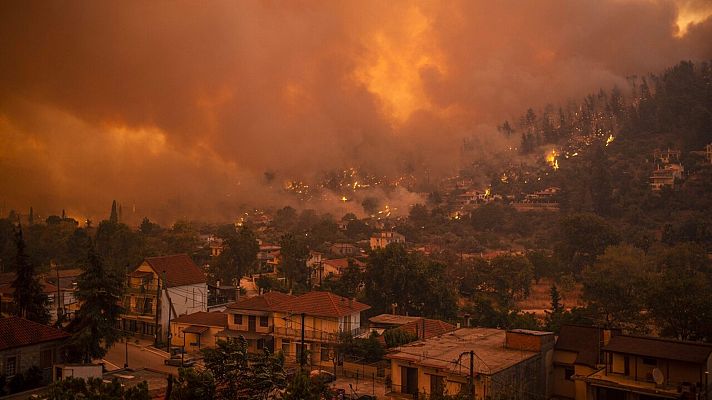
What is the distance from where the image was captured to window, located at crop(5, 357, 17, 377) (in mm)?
22188

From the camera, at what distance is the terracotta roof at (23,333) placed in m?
22.5

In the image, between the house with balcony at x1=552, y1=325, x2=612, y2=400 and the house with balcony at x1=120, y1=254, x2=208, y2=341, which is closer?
the house with balcony at x1=552, y1=325, x2=612, y2=400

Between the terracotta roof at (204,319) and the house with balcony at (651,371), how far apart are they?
1843cm

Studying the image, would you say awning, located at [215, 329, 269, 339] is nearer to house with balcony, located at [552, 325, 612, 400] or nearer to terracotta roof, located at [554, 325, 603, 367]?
house with balcony, located at [552, 325, 612, 400]

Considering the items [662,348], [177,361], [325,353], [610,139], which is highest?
[610,139]

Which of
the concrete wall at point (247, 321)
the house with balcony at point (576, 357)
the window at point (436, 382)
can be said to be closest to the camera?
the window at point (436, 382)

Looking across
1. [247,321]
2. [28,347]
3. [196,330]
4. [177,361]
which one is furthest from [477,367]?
[196,330]

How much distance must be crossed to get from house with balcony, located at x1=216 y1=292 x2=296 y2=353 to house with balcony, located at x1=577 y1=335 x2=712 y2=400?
1519 cm

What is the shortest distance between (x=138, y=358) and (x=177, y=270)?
851 centimetres

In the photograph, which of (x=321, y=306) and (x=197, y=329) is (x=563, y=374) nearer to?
(x=321, y=306)

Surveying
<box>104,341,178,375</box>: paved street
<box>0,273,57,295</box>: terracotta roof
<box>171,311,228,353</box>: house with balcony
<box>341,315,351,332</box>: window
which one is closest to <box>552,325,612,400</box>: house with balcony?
<box>341,315,351,332</box>: window

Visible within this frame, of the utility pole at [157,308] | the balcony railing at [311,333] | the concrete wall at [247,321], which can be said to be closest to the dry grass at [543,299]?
the balcony railing at [311,333]

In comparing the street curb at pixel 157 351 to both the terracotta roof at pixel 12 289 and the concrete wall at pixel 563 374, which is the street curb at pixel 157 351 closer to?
the terracotta roof at pixel 12 289

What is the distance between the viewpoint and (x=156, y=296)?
3478 centimetres
